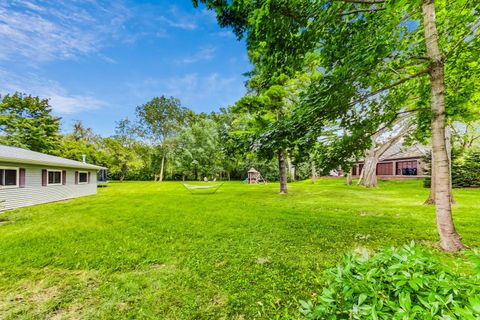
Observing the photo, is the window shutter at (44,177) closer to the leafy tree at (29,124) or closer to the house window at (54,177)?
the house window at (54,177)

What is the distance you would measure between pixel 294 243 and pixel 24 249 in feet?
16.7

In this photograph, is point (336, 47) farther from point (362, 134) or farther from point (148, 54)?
point (148, 54)

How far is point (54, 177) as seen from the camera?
34.4 ft

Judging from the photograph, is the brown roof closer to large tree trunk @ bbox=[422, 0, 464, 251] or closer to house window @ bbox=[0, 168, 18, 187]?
large tree trunk @ bbox=[422, 0, 464, 251]

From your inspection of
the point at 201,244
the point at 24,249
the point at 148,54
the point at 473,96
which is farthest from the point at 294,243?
the point at 148,54

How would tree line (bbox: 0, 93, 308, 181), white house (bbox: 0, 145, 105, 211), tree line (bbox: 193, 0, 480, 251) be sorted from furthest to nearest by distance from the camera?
1. tree line (bbox: 0, 93, 308, 181)
2. white house (bbox: 0, 145, 105, 211)
3. tree line (bbox: 193, 0, 480, 251)

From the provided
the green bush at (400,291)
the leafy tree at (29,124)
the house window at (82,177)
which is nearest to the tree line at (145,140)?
the leafy tree at (29,124)

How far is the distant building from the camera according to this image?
17.8 meters

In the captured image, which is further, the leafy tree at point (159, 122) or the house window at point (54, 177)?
the leafy tree at point (159, 122)

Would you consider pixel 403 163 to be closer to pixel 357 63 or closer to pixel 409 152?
pixel 409 152

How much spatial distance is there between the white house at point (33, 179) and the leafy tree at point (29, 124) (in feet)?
37.7

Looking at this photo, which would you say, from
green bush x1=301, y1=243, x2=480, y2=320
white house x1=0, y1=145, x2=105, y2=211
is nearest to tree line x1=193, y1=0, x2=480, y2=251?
green bush x1=301, y1=243, x2=480, y2=320

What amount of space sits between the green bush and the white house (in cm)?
915

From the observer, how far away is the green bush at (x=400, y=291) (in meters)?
0.80
